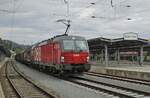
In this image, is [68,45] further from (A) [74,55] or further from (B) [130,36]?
(B) [130,36]

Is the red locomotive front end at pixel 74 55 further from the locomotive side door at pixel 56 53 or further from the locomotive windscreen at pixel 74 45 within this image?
the locomotive side door at pixel 56 53

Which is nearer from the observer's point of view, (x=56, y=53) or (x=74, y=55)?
(x=74, y=55)

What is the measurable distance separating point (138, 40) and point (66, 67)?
17225 millimetres

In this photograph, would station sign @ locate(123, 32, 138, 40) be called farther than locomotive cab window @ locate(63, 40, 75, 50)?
Yes

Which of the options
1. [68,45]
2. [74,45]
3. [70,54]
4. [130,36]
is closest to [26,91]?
[70,54]

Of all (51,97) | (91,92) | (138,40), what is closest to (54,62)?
(91,92)

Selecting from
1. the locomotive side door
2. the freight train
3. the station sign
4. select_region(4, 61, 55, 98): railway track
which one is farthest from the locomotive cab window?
the station sign

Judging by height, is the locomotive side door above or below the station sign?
below

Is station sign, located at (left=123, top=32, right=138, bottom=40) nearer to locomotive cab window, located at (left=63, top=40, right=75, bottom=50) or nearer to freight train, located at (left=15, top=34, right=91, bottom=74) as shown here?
freight train, located at (left=15, top=34, right=91, bottom=74)

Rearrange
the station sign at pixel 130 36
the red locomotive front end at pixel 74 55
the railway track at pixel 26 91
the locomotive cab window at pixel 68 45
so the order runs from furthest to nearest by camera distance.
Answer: the station sign at pixel 130 36 < the locomotive cab window at pixel 68 45 < the red locomotive front end at pixel 74 55 < the railway track at pixel 26 91

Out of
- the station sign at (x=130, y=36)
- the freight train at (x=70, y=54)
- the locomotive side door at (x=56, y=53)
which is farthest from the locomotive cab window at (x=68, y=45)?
the station sign at (x=130, y=36)

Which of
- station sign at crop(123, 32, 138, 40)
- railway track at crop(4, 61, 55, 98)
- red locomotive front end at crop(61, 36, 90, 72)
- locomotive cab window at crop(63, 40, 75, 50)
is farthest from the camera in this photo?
station sign at crop(123, 32, 138, 40)

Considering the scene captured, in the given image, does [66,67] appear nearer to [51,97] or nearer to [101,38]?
[51,97]

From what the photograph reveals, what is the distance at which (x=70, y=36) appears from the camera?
24.2m
